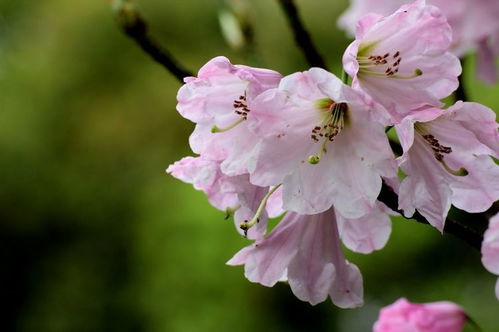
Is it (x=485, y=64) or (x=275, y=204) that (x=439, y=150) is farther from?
(x=485, y=64)

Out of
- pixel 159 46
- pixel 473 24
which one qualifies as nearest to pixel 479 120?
pixel 159 46

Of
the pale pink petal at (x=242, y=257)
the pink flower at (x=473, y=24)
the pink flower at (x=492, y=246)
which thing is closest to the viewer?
the pink flower at (x=492, y=246)

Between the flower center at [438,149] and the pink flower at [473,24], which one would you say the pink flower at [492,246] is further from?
the pink flower at [473,24]

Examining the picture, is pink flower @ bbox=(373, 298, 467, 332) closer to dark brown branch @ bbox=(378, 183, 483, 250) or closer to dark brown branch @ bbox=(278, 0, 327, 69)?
dark brown branch @ bbox=(378, 183, 483, 250)

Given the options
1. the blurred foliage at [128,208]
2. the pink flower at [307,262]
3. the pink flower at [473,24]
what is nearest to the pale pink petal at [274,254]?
the pink flower at [307,262]

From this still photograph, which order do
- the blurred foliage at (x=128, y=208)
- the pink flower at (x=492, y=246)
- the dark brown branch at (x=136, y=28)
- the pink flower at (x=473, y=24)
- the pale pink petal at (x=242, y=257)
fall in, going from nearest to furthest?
the pink flower at (x=492, y=246) < the pale pink petal at (x=242, y=257) < the dark brown branch at (x=136, y=28) < the pink flower at (x=473, y=24) < the blurred foliage at (x=128, y=208)

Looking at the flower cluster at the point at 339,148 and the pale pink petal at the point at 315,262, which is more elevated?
the flower cluster at the point at 339,148

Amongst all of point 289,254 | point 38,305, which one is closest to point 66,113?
point 38,305
